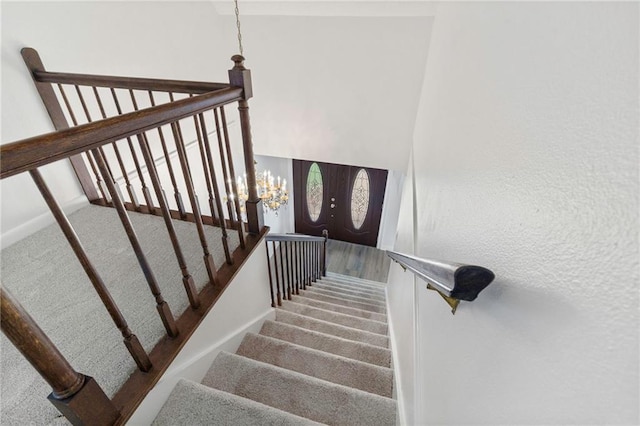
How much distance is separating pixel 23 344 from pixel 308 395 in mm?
1191

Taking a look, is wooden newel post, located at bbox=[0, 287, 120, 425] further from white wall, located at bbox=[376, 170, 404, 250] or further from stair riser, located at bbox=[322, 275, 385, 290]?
white wall, located at bbox=[376, 170, 404, 250]

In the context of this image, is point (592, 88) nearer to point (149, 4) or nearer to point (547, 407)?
point (547, 407)

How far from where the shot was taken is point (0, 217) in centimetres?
167

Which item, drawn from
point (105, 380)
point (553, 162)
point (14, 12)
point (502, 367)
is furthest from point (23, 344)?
point (14, 12)


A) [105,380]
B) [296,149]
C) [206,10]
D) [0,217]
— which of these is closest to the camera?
[105,380]

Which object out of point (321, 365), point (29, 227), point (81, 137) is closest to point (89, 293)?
point (29, 227)

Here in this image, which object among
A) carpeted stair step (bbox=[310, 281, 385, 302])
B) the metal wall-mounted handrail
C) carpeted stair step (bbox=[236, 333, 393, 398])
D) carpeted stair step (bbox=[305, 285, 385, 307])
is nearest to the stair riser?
carpeted stair step (bbox=[310, 281, 385, 302])

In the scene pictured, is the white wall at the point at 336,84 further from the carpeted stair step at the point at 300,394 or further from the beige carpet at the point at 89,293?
Result: the carpeted stair step at the point at 300,394

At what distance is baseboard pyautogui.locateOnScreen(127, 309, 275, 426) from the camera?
1.12m

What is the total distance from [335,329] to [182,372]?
137 centimetres

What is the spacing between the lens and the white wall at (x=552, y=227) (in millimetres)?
311

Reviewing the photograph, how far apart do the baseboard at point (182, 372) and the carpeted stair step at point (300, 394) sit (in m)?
0.07

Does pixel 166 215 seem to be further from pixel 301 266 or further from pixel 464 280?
pixel 301 266

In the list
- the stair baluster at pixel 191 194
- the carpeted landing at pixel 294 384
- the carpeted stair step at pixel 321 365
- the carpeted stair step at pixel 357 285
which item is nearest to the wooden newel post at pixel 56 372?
the carpeted landing at pixel 294 384
